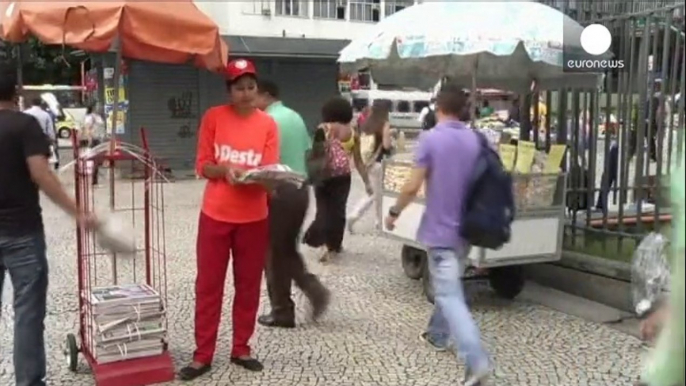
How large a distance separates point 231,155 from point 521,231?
2640 millimetres

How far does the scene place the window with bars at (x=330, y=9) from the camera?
85.6 feet

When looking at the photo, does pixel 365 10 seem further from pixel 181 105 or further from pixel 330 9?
pixel 181 105

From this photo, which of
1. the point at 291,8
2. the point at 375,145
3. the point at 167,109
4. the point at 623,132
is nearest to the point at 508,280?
the point at 623,132

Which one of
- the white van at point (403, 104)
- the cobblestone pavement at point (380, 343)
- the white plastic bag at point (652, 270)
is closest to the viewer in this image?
the white plastic bag at point (652, 270)

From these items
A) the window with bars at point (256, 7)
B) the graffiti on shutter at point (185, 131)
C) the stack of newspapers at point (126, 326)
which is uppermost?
the window with bars at point (256, 7)

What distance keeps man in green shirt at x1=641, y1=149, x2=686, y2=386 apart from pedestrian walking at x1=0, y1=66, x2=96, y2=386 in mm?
2835

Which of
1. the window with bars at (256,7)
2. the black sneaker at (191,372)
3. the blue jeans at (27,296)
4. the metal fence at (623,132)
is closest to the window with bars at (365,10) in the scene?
the window with bars at (256,7)

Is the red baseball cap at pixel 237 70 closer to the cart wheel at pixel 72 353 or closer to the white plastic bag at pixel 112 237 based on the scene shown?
the white plastic bag at pixel 112 237

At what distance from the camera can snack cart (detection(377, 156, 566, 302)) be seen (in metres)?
6.17

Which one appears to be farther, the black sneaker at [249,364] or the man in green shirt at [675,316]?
the black sneaker at [249,364]

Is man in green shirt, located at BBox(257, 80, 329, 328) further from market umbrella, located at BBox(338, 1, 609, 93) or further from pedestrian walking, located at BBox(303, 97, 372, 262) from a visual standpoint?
pedestrian walking, located at BBox(303, 97, 372, 262)

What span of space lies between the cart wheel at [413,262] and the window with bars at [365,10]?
21125 millimetres

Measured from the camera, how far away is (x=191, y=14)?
4434 millimetres

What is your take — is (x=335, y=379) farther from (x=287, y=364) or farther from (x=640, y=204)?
(x=640, y=204)
